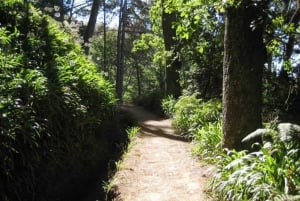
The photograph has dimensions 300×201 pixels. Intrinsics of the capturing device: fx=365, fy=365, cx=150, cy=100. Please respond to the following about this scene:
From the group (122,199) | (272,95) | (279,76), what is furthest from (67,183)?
(279,76)

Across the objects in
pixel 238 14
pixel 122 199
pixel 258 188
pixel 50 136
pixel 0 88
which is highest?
pixel 238 14

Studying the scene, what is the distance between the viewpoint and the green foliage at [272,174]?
12.7 ft

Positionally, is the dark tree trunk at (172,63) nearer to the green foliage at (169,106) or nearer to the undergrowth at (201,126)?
the green foliage at (169,106)

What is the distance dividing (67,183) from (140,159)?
2.02m

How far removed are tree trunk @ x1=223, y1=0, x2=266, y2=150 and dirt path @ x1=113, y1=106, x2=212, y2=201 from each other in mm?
866

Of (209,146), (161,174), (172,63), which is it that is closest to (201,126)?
(209,146)

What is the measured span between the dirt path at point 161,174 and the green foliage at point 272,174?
2.54 ft

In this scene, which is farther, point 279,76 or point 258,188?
point 279,76

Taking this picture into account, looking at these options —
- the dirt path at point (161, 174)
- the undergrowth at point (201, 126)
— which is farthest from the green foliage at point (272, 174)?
the undergrowth at point (201, 126)

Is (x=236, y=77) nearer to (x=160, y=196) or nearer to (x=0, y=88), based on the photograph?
(x=160, y=196)

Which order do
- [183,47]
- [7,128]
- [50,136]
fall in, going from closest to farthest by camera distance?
[7,128], [50,136], [183,47]

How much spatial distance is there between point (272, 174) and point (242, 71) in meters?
1.94

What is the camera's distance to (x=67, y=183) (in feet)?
18.9

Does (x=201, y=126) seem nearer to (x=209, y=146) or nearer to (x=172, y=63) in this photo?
(x=209, y=146)
